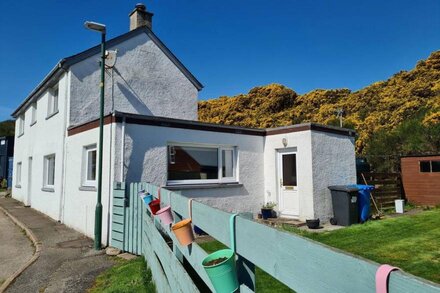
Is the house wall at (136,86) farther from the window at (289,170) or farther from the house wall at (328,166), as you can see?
the house wall at (328,166)

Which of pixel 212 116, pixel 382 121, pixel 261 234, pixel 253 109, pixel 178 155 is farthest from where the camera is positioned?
pixel 212 116

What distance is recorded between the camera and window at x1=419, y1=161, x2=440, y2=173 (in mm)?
14111

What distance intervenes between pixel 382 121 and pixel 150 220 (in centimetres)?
2940

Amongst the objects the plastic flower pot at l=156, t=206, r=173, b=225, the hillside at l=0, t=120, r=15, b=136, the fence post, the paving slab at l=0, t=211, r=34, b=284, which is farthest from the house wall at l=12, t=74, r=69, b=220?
the hillside at l=0, t=120, r=15, b=136

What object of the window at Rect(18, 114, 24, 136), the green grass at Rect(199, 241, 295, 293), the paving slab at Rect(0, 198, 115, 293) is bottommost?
the paving slab at Rect(0, 198, 115, 293)

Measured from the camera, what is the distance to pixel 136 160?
8.87 m

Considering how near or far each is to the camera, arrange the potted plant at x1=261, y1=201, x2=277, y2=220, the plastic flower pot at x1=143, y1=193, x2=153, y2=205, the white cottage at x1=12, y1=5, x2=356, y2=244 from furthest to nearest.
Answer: the potted plant at x1=261, y1=201, x2=277, y2=220, the white cottage at x1=12, y1=5, x2=356, y2=244, the plastic flower pot at x1=143, y1=193, x2=153, y2=205

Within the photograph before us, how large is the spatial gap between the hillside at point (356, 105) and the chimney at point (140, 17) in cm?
1639

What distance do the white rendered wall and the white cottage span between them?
33 mm

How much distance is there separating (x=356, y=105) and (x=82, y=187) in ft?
108

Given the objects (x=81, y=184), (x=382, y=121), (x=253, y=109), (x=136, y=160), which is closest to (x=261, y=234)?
(x=136, y=160)

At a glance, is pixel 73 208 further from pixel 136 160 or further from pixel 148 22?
pixel 148 22

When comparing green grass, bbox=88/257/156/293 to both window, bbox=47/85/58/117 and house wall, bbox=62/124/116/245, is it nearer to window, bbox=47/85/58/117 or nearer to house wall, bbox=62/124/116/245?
house wall, bbox=62/124/116/245

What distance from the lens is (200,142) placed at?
410 inches
